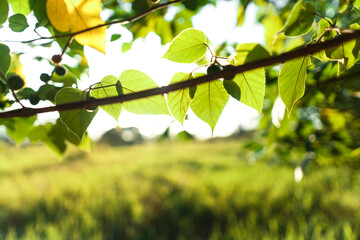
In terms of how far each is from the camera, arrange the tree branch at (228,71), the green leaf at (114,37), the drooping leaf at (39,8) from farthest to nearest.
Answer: the green leaf at (114,37) < the drooping leaf at (39,8) < the tree branch at (228,71)

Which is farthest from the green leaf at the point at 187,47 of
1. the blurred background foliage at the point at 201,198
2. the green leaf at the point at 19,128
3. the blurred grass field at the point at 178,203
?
the blurred grass field at the point at 178,203

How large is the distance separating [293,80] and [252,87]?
3 centimetres

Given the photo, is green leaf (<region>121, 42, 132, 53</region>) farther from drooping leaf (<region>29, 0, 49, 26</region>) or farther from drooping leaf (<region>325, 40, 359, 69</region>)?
drooping leaf (<region>325, 40, 359, 69</region>)

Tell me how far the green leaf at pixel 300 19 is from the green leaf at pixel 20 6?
0.91 ft

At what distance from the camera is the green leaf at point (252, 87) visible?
0.23 m

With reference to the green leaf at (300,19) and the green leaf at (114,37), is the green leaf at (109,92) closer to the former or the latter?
the green leaf at (300,19)

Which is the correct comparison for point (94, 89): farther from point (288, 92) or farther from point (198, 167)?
point (198, 167)

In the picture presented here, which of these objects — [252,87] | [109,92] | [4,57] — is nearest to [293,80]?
[252,87]

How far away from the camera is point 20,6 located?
1.01 ft

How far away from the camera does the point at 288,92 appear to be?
8.9 inches

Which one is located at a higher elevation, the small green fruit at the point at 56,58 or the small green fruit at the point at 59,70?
the small green fruit at the point at 56,58

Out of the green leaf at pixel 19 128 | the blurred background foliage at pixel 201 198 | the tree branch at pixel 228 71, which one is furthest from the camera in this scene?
the blurred background foliage at pixel 201 198

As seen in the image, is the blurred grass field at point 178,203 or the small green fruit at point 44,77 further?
the blurred grass field at point 178,203

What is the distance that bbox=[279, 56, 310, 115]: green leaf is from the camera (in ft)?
0.71
